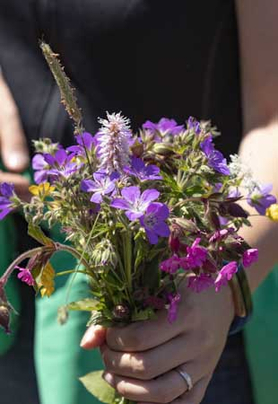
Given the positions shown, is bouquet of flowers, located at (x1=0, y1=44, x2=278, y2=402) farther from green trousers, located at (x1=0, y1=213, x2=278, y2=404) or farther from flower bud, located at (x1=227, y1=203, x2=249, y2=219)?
green trousers, located at (x1=0, y1=213, x2=278, y2=404)

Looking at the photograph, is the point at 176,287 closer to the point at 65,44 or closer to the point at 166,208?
the point at 166,208

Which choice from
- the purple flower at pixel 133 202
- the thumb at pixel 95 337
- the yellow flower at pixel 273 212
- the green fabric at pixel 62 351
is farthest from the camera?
the green fabric at pixel 62 351

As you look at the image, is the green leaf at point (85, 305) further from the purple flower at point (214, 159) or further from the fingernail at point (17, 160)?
the fingernail at point (17, 160)

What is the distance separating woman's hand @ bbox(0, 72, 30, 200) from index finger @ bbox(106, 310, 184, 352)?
1.37 feet

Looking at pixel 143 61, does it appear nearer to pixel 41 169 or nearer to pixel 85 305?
pixel 41 169

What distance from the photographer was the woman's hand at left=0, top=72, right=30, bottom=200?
1356mm

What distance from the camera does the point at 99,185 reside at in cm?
90

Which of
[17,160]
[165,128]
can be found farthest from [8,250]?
[165,128]

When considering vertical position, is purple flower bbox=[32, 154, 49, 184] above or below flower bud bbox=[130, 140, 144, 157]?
below

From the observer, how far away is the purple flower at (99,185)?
88 cm

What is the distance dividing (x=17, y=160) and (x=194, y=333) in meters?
0.52

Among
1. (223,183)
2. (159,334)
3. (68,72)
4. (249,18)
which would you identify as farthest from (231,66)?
(159,334)

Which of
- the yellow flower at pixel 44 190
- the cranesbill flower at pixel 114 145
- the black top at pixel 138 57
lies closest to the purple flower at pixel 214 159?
the cranesbill flower at pixel 114 145

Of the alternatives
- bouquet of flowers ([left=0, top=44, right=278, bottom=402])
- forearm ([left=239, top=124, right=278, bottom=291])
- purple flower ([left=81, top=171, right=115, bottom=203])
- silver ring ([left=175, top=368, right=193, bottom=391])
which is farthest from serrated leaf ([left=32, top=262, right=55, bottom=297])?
forearm ([left=239, top=124, right=278, bottom=291])
